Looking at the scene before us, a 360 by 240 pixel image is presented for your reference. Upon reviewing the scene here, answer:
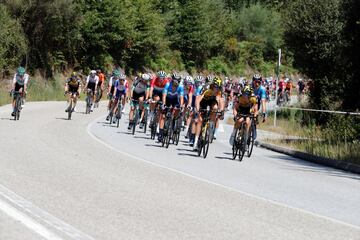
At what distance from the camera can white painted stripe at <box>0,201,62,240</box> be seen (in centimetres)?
689

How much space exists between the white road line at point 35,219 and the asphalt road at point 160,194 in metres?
0.01

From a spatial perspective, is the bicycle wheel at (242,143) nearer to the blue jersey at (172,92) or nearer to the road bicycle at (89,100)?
the blue jersey at (172,92)

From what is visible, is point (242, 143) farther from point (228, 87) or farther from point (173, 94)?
point (228, 87)

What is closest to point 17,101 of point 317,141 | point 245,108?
point 245,108

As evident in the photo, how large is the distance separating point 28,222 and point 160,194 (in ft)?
9.30

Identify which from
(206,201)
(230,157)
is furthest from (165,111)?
(206,201)

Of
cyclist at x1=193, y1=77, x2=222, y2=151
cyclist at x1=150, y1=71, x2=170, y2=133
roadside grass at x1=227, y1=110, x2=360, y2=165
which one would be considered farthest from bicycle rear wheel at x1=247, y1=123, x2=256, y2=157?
cyclist at x1=150, y1=71, x2=170, y2=133

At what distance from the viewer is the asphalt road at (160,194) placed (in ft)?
24.7

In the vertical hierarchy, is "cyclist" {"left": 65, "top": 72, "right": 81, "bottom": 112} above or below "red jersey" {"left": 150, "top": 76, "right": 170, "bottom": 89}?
below

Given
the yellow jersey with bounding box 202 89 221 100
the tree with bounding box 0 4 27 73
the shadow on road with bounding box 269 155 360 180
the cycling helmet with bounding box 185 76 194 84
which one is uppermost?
the tree with bounding box 0 4 27 73

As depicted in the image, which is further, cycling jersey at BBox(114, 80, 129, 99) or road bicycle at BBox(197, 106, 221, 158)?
cycling jersey at BBox(114, 80, 129, 99)

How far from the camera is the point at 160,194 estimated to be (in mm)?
9891

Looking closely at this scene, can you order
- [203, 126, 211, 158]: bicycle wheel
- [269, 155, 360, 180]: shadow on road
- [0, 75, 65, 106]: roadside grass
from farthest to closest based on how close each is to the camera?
[0, 75, 65, 106]: roadside grass, [203, 126, 211, 158]: bicycle wheel, [269, 155, 360, 180]: shadow on road

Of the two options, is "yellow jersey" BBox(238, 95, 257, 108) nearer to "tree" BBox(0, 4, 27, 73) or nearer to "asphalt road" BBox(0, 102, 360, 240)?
"asphalt road" BBox(0, 102, 360, 240)
